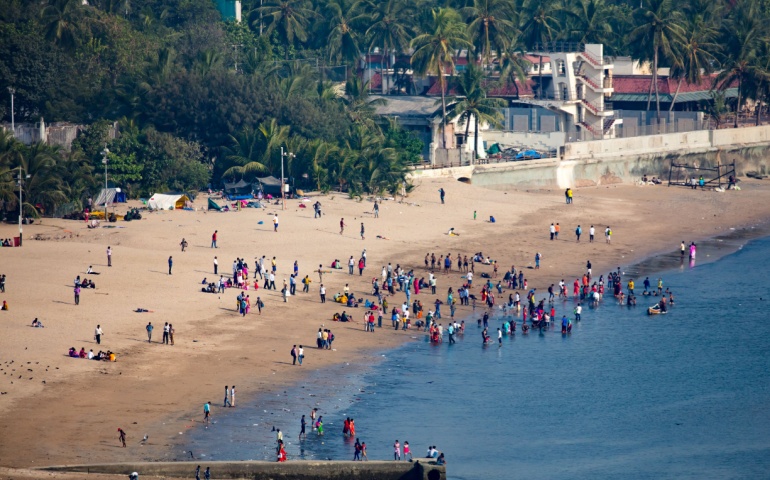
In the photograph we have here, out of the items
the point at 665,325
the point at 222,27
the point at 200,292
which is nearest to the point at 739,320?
the point at 665,325

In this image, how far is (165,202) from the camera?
7644 centimetres

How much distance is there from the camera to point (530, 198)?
8931 centimetres

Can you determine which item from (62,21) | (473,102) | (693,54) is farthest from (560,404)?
(693,54)

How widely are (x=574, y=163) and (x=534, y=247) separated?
24503mm

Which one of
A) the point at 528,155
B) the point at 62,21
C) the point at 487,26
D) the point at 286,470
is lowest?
the point at 286,470

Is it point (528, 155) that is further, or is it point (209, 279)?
point (528, 155)

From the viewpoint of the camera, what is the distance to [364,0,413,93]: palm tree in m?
112

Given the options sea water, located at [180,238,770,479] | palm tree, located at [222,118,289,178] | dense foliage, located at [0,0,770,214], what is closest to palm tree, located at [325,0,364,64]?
dense foliage, located at [0,0,770,214]

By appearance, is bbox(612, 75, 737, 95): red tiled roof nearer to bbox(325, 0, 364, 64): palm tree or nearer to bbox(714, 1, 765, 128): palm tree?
bbox(714, 1, 765, 128): palm tree

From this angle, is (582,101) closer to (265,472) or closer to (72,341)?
(72,341)

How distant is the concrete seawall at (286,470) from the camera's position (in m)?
36.6

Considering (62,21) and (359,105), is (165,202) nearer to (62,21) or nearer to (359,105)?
(359,105)

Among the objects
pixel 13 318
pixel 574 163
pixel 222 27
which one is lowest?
pixel 13 318

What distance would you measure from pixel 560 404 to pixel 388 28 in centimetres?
6972
